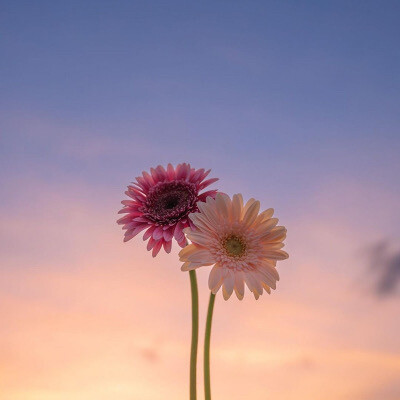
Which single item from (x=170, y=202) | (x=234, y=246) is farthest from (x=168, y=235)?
(x=234, y=246)

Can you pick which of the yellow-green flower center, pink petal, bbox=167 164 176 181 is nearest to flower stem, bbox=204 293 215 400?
the yellow-green flower center

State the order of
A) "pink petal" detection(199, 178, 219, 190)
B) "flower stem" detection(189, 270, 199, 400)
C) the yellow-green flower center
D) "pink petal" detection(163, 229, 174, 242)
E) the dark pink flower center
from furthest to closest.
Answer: "pink petal" detection(199, 178, 219, 190)
the dark pink flower center
"pink petal" detection(163, 229, 174, 242)
the yellow-green flower center
"flower stem" detection(189, 270, 199, 400)

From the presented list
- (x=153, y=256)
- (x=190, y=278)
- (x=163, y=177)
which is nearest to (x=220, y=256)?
(x=190, y=278)

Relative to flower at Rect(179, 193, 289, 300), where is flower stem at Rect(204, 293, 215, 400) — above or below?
below

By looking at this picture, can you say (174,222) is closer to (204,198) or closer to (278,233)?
(204,198)

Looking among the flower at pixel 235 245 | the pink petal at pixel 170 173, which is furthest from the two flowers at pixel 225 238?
the pink petal at pixel 170 173

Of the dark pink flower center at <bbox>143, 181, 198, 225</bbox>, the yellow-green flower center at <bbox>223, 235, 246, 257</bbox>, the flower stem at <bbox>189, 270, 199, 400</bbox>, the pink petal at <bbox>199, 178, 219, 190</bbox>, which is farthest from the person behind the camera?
the pink petal at <bbox>199, 178, 219, 190</bbox>

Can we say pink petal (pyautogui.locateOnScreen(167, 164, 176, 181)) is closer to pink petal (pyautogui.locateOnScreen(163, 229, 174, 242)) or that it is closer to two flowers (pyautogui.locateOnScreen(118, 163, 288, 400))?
two flowers (pyautogui.locateOnScreen(118, 163, 288, 400))
